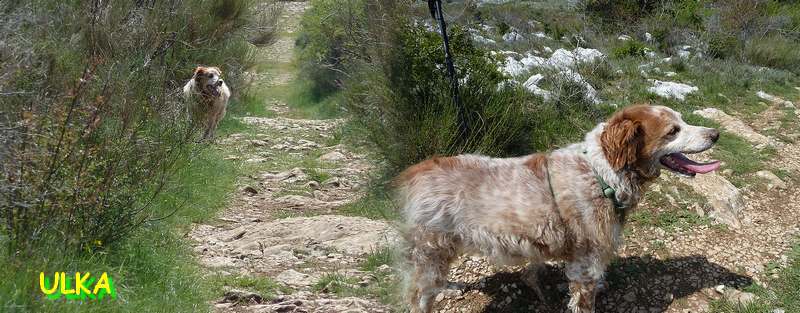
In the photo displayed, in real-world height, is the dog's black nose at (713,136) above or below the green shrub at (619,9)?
above

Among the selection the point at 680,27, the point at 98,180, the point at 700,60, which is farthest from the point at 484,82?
the point at 680,27

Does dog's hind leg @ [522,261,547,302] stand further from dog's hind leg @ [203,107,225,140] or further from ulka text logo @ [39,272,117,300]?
dog's hind leg @ [203,107,225,140]

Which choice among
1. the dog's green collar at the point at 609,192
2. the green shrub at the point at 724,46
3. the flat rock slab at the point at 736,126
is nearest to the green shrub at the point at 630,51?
the green shrub at the point at 724,46

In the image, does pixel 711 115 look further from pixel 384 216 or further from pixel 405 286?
pixel 405 286

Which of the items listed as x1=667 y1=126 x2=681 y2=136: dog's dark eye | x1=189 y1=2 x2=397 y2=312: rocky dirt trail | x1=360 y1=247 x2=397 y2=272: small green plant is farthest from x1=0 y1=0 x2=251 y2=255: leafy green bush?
x1=667 y1=126 x2=681 y2=136: dog's dark eye

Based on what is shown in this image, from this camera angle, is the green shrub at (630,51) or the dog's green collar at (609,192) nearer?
the dog's green collar at (609,192)

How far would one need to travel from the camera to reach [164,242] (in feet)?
16.2

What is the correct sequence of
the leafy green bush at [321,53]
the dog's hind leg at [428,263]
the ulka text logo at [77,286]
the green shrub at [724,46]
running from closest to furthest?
the ulka text logo at [77,286], the dog's hind leg at [428,263], the green shrub at [724,46], the leafy green bush at [321,53]

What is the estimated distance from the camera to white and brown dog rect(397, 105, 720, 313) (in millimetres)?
3533

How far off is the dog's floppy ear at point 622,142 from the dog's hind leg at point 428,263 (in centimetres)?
104

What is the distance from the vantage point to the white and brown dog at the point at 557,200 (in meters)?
3.53

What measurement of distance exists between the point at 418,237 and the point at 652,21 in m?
16.6

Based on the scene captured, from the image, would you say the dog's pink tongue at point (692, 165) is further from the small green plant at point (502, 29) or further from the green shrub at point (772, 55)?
the small green plant at point (502, 29)

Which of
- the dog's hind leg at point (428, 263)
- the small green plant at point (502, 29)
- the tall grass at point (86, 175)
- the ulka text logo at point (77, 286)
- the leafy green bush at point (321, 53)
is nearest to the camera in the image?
the ulka text logo at point (77, 286)
